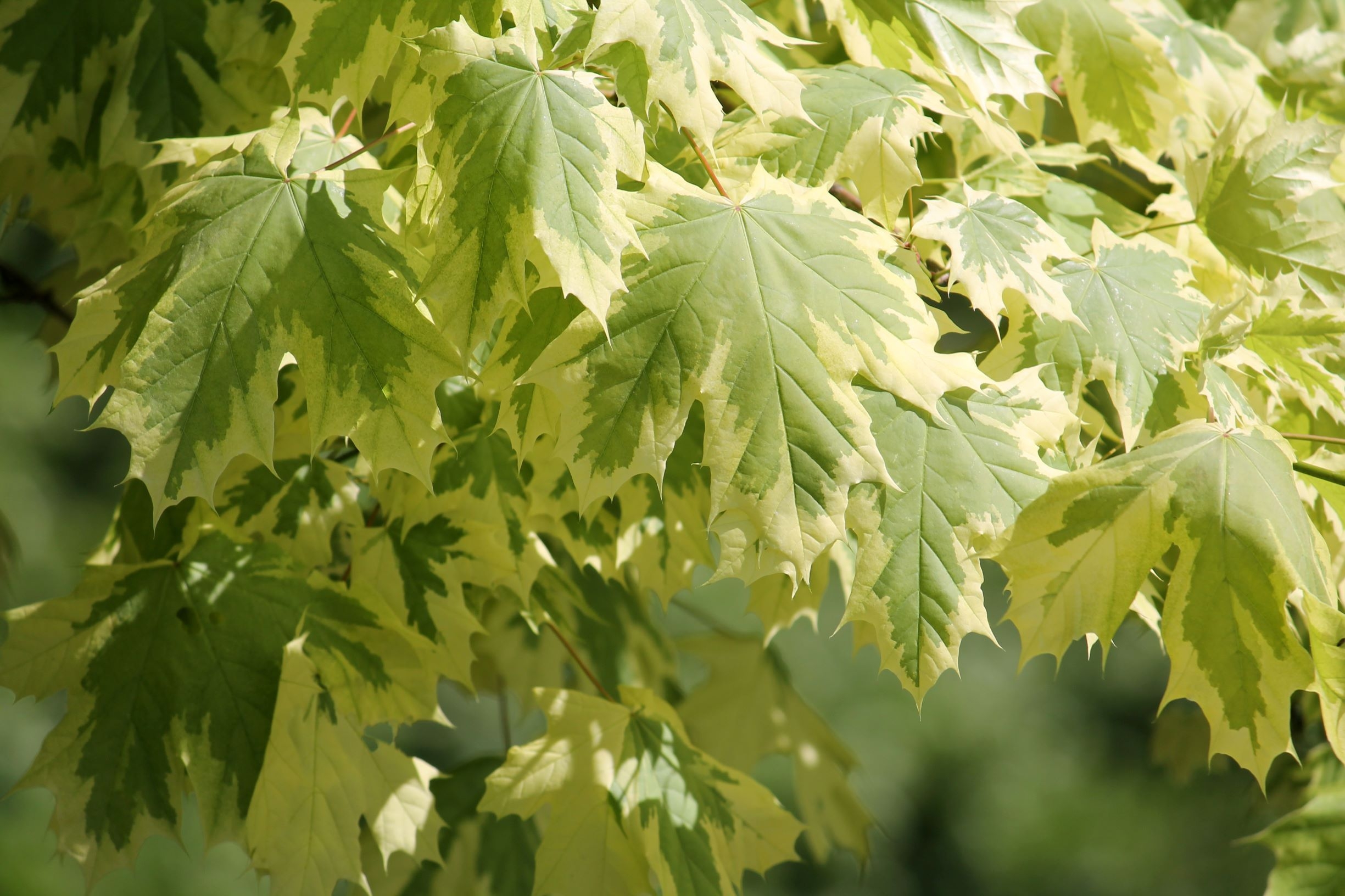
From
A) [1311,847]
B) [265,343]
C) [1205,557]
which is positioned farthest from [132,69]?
[1311,847]

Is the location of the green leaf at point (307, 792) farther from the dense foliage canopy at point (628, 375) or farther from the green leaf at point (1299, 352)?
the green leaf at point (1299, 352)

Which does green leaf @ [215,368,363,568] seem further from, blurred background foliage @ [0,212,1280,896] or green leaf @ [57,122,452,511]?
blurred background foliage @ [0,212,1280,896]

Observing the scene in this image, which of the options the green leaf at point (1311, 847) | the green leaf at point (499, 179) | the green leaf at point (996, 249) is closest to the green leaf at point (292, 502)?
the green leaf at point (499, 179)

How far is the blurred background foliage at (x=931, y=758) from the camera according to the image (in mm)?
6207

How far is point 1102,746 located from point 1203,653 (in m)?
7.75

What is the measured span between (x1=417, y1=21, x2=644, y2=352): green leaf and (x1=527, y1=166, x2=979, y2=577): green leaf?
0.06 metres

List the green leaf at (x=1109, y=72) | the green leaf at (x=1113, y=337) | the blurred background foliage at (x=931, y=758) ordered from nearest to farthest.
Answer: the green leaf at (x=1113, y=337) < the green leaf at (x=1109, y=72) < the blurred background foliage at (x=931, y=758)

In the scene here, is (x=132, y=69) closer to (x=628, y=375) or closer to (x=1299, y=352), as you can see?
(x=628, y=375)

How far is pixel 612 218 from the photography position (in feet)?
2.72

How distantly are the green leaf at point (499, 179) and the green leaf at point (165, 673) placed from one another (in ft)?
1.63

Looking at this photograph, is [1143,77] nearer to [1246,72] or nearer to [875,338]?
[1246,72]

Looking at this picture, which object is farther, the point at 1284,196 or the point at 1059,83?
the point at 1059,83

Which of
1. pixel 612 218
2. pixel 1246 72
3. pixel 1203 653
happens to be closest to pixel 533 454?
pixel 612 218

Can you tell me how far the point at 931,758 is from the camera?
8367mm
